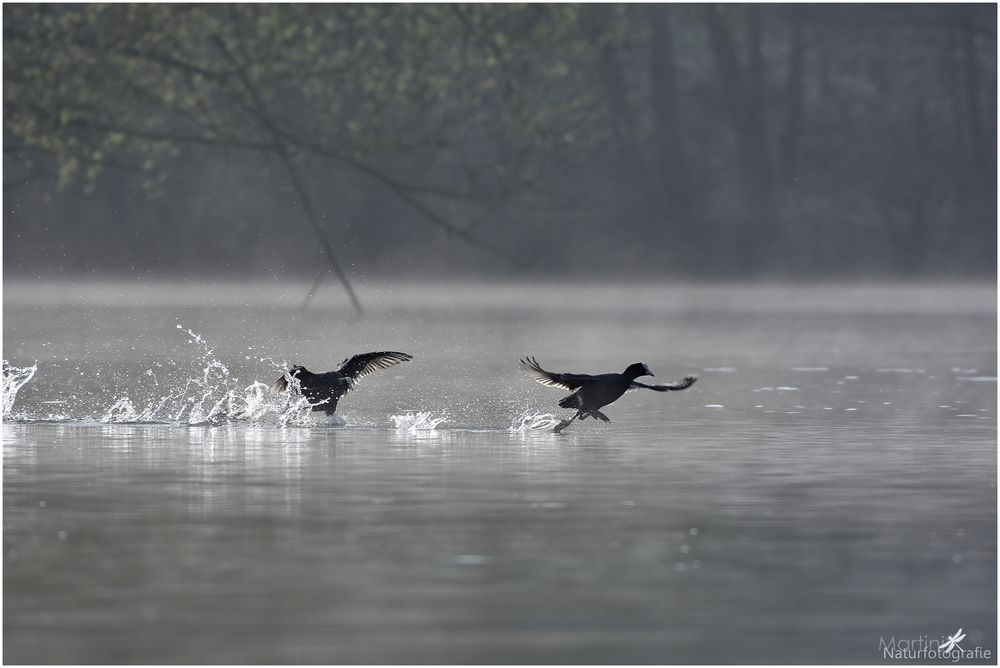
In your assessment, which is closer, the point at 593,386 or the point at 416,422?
the point at 593,386

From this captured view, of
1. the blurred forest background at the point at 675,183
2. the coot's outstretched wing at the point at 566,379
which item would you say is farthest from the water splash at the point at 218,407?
the blurred forest background at the point at 675,183

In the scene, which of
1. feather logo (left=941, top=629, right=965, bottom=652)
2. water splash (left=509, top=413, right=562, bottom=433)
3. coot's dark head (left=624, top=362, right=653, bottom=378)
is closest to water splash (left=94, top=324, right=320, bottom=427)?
water splash (left=509, top=413, right=562, bottom=433)

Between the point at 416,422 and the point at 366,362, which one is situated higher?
the point at 366,362

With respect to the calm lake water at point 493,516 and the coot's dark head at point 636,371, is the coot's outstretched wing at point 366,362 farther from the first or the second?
the coot's dark head at point 636,371

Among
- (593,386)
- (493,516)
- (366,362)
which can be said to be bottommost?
(493,516)

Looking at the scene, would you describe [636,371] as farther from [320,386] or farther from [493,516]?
[493,516]

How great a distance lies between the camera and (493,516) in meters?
11.2

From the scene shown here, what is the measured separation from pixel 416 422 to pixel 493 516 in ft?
18.7

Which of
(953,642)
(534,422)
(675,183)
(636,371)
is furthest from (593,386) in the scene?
(675,183)

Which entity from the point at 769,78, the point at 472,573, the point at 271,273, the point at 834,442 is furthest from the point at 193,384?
the point at 769,78

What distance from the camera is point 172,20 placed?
32.2m

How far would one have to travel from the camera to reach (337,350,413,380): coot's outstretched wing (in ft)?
56.6

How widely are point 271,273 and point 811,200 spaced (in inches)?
597

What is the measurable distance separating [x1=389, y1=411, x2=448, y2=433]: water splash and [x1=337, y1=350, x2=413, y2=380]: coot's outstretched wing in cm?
40
